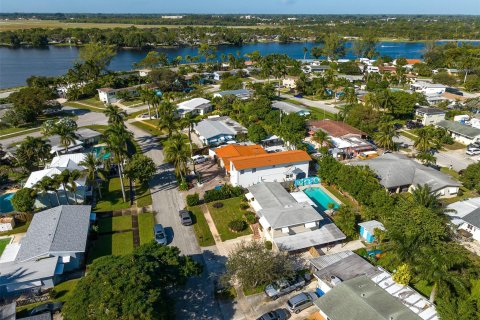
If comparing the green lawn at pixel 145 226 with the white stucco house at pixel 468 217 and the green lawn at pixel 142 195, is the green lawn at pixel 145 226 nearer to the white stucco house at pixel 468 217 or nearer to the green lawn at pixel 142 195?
the green lawn at pixel 142 195

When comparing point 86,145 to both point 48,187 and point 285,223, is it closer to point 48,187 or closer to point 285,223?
point 48,187

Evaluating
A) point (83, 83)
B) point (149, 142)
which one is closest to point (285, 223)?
point (149, 142)

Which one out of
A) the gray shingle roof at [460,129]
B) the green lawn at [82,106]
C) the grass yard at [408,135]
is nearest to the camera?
the gray shingle roof at [460,129]

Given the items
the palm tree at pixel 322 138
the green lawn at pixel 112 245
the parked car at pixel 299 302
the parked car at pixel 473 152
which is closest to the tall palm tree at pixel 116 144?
the green lawn at pixel 112 245

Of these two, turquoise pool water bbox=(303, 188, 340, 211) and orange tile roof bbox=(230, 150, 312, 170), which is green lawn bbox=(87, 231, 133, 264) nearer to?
orange tile roof bbox=(230, 150, 312, 170)

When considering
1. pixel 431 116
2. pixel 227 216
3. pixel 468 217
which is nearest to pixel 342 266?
pixel 227 216

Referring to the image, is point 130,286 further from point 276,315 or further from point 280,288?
point 280,288
